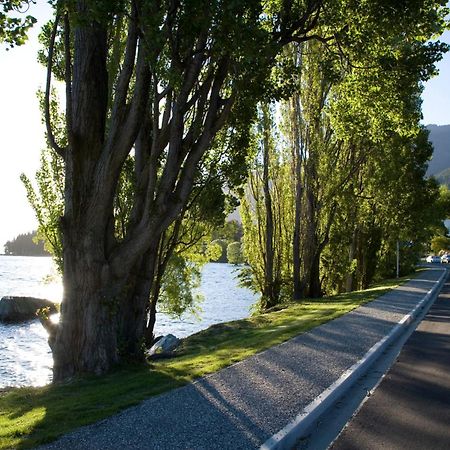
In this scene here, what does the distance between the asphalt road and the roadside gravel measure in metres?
0.69

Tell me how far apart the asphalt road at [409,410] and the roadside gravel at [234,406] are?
691mm

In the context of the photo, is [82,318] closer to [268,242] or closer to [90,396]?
[90,396]

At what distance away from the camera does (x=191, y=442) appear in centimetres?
527

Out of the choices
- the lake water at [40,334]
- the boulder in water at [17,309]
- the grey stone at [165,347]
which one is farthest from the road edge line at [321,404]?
the boulder in water at [17,309]

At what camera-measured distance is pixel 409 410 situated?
22.0 feet

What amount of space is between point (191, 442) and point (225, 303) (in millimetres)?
38021

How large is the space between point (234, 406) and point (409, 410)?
220cm

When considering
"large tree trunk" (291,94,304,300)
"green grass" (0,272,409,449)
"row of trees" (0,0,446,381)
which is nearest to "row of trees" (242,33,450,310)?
"large tree trunk" (291,94,304,300)

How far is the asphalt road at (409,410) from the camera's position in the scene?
5.62 metres

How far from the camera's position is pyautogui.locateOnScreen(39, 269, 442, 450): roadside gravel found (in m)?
5.35

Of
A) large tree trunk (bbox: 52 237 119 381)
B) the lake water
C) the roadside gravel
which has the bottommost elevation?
the lake water

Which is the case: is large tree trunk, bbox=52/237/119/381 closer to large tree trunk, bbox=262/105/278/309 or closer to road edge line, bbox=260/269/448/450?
road edge line, bbox=260/269/448/450

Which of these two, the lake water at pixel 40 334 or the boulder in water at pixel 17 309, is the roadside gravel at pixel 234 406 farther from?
the boulder in water at pixel 17 309

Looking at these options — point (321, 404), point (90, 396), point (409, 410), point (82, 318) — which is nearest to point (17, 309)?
point (82, 318)
